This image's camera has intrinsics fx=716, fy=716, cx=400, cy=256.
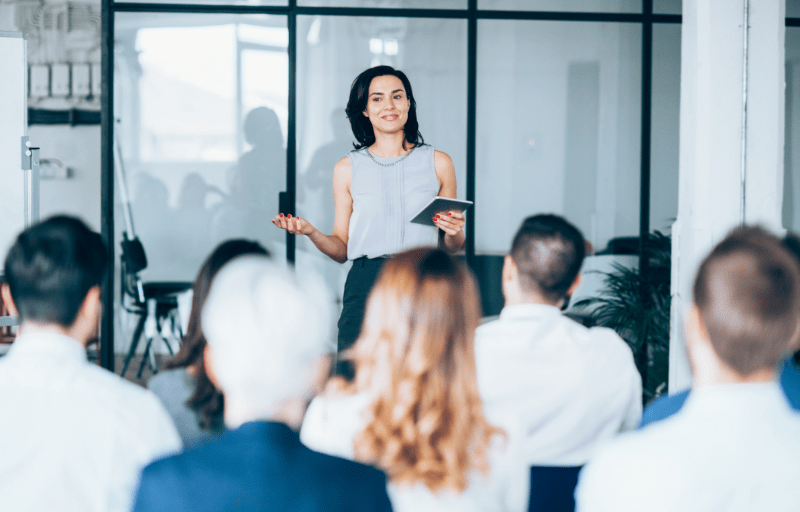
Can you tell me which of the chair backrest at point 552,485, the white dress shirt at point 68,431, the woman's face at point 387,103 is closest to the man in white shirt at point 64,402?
the white dress shirt at point 68,431

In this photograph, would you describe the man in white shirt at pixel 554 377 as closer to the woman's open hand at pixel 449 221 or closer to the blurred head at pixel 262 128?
the woman's open hand at pixel 449 221

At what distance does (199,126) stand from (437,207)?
7.68 ft

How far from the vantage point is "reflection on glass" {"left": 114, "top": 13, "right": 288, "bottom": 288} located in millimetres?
4586

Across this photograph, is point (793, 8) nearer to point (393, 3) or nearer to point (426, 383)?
point (393, 3)

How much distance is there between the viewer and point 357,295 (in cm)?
304

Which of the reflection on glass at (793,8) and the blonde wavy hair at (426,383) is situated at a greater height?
the reflection on glass at (793,8)

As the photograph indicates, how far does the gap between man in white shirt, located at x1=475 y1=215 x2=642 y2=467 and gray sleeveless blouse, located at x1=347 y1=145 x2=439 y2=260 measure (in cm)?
133

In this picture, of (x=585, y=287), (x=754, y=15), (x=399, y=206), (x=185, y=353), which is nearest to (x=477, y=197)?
(x=585, y=287)

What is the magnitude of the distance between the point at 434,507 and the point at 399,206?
2.08 m

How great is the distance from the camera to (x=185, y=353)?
172 cm

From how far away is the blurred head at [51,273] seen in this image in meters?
1.36

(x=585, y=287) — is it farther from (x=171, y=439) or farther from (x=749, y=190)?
(x=171, y=439)

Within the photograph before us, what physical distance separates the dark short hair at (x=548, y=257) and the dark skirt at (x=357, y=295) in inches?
48.4

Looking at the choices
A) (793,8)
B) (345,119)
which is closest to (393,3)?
(345,119)
